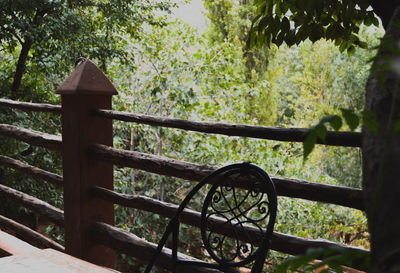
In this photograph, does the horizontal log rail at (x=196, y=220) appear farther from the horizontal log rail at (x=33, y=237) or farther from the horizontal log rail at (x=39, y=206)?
the horizontal log rail at (x=33, y=237)

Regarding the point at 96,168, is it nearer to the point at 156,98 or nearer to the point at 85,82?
the point at 85,82

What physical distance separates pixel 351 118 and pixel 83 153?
5.70 ft

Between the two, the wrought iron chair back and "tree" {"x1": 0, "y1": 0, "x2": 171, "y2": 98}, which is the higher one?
"tree" {"x1": 0, "y1": 0, "x2": 171, "y2": 98}

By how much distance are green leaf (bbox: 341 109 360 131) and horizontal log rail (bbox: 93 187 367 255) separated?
1.62ft

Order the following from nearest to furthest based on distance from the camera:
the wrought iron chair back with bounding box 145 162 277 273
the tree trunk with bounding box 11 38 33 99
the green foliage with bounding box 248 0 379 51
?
the wrought iron chair back with bounding box 145 162 277 273
the green foliage with bounding box 248 0 379 51
the tree trunk with bounding box 11 38 33 99

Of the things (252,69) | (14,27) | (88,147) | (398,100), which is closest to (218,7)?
(252,69)

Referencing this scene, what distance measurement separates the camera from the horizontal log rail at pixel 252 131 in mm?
1362

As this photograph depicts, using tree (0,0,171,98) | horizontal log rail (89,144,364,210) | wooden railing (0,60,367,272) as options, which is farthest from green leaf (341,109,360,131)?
Answer: tree (0,0,171,98)

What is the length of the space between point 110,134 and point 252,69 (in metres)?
8.04

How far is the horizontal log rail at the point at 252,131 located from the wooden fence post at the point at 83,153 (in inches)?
5.1

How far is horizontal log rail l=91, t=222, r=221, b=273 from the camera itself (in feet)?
6.13

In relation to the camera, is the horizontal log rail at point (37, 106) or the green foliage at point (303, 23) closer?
the green foliage at point (303, 23)

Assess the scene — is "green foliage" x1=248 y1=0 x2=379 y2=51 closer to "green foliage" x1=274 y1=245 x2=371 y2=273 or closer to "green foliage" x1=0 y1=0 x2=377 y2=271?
"green foliage" x1=274 y1=245 x2=371 y2=273

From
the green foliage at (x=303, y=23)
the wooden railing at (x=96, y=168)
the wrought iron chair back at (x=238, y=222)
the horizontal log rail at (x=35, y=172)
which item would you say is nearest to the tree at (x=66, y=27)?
the horizontal log rail at (x=35, y=172)
